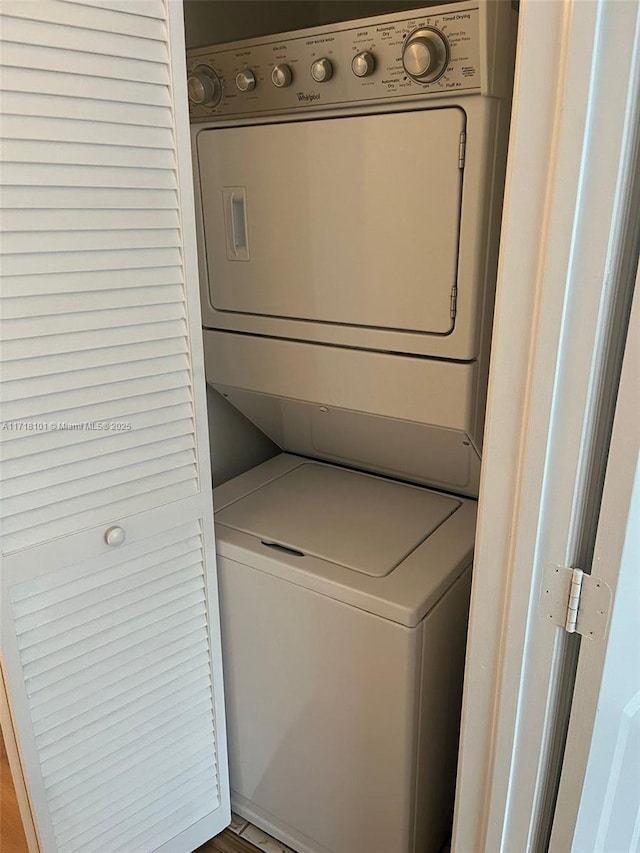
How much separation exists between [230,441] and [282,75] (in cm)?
103

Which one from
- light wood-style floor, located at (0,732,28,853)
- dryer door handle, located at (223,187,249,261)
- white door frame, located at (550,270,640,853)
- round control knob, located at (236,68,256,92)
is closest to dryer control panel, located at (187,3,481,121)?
round control knob, located at (236,68,256,92)

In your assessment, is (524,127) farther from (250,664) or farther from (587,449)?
(250,664)

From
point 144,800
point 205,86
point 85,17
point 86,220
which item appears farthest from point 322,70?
point 144,800

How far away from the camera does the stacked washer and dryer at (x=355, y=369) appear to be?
1.30 metres

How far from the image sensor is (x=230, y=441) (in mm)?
2062

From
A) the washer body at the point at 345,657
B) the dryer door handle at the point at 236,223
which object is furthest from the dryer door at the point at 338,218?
the washer body at the point at 345,657

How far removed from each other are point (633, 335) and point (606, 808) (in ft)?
2.57

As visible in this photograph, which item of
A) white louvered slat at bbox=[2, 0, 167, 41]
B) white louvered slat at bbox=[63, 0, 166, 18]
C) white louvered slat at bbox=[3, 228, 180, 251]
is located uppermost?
white louvered slat at bbox=[63, 0, 166, 18]

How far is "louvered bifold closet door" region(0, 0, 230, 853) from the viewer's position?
1129 millimetres

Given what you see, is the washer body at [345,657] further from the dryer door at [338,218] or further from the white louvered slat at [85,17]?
the white louvered slat at [85,17]

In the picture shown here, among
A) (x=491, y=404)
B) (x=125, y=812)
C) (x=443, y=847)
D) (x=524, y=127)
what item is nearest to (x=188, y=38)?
(x=524, y=127)

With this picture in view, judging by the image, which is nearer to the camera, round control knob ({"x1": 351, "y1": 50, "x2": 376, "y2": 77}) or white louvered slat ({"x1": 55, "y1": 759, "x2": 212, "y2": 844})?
round control knob ({"x1": 351, "y1": 50, "x2": 376, "y2": 77})

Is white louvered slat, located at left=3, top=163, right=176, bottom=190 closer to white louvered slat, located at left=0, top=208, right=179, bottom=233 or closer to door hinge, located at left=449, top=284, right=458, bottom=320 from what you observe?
white louvered slat, located at left=0, top=208, right=179, bottom=233

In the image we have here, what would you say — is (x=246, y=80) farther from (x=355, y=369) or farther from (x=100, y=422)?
(x=100, y=422)
